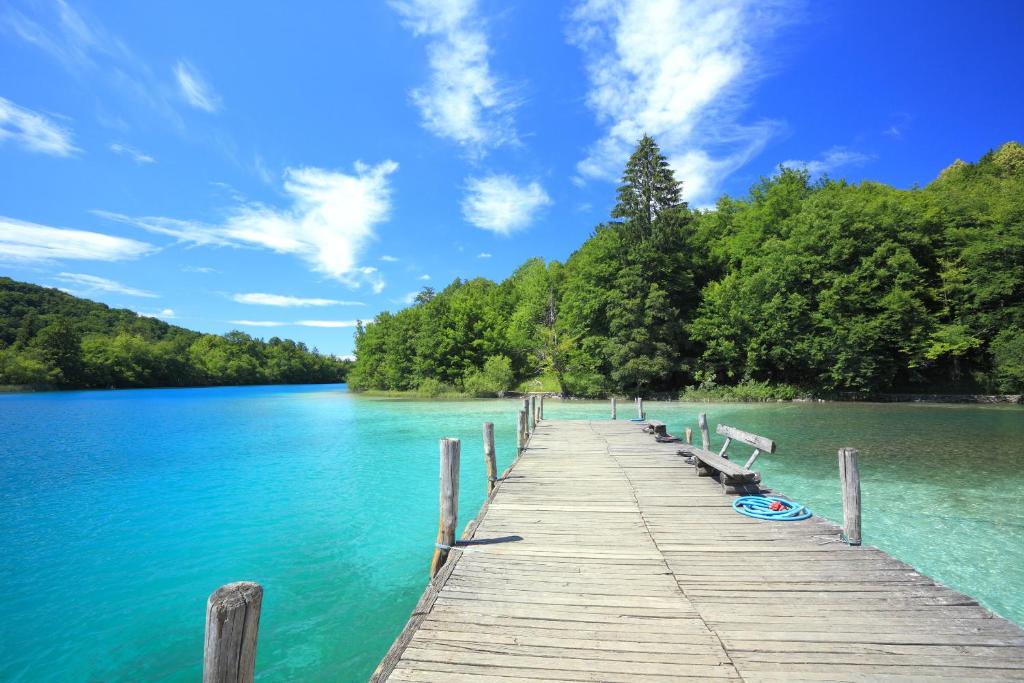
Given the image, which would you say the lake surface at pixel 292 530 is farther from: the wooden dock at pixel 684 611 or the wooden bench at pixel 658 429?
the wooden bench at pixel 658 429

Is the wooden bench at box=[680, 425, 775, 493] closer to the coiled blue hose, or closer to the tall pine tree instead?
the coiled blue hose

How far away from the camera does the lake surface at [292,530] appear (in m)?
5.87

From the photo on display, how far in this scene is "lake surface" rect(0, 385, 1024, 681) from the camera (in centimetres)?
587

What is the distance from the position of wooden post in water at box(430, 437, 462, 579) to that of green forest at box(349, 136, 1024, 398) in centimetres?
3282

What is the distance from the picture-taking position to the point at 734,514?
6730 mm

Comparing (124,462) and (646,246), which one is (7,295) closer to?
(124,462)

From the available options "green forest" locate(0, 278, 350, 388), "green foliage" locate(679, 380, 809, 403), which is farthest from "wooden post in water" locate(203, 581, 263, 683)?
"green forest" locate(0, 278, 350, 388)


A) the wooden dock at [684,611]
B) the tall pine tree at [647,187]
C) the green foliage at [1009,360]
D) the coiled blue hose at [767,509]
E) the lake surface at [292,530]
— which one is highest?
the tall pine tree at [647,187]

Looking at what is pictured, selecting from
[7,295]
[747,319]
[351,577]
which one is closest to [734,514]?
[351,577]

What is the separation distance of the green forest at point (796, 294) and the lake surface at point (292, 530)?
578 inches

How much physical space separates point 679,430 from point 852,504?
15.4 metres

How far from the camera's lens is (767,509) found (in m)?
6.77

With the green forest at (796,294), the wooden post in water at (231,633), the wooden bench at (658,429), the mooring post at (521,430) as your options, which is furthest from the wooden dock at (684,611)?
the green forest at (796,294)

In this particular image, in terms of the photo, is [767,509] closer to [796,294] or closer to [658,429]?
[658,429]
